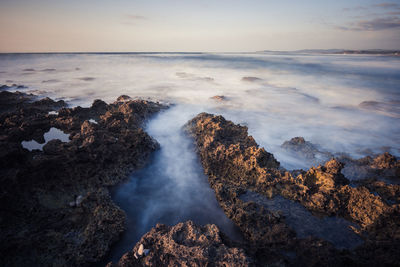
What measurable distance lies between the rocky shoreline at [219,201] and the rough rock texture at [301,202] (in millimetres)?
14

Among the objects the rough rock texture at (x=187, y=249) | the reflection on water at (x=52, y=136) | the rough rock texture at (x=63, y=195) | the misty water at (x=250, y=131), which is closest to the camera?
the rough rock texture at (x=187, y=249)

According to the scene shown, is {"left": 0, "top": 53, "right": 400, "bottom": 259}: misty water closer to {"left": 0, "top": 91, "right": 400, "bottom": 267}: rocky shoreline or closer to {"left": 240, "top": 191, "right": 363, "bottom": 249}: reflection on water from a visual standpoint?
{"left": 0, "top": 91, "right": 400, "bottom": 267}: rocky shoreline

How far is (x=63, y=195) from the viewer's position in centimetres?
363

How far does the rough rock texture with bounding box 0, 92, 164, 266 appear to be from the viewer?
2838mm

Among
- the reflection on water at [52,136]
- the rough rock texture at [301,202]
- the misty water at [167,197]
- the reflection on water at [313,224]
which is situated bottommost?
the misty water at [167,197]

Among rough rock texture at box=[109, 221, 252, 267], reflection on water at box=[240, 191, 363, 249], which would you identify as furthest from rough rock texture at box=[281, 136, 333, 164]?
rough rock texture at box=[109, 221, 252, 267]

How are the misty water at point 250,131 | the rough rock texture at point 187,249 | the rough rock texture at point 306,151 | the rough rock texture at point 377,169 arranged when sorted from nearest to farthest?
1. the rough rock texture at point 187,249
2. the misty water at point 250,131
3. the rough rock texture at point 377,169
4. the rough rock texture at point 306,151

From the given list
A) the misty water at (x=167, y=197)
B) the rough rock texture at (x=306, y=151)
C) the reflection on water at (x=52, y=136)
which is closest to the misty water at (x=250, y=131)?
the misty water at (x=167, y=197)

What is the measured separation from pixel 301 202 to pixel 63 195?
4306 millimetres

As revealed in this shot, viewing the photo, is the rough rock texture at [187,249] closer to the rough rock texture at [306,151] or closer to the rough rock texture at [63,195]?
the rough rock texture at [63,195]

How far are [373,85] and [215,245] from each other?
2156 centimetres

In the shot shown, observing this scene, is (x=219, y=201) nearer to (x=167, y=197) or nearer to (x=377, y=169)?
(x=167, y=197)

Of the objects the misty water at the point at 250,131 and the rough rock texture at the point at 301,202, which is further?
the misty water at the point at 250,131

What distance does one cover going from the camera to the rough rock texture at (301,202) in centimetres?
253
